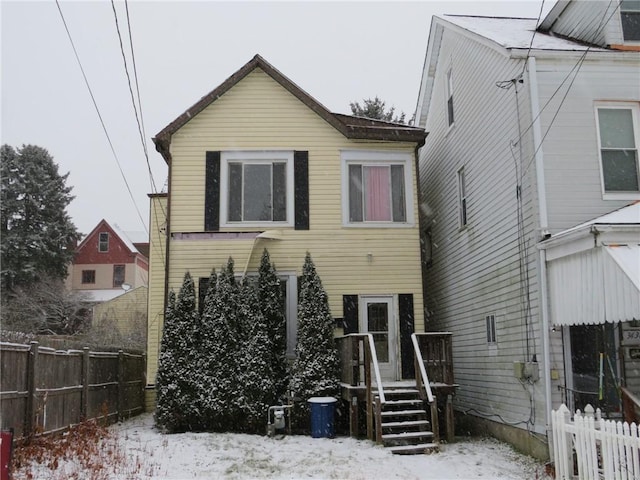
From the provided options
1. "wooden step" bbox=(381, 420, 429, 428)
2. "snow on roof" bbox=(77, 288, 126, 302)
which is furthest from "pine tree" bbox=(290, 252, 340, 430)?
"snow on roof" bbox=(77, 288, 126, 302)

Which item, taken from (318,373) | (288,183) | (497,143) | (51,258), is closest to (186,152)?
(288,183)

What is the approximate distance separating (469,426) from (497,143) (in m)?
5.80

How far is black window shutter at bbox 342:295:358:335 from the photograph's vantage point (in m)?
13.1

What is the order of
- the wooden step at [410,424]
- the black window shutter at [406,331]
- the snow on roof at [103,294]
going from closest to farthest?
the wooden step at [410,424] → the black window shutter at [406,331] → the snow on roof at [103,294]

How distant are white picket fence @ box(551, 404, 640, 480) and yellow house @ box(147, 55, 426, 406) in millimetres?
5097

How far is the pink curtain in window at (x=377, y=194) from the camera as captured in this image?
45.3ft

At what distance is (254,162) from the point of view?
13844mm

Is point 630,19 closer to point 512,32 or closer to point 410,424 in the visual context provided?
point 512,32

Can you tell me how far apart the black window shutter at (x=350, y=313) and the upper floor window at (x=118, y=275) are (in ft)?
109

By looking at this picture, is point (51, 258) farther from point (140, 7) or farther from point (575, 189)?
point (575, 189)

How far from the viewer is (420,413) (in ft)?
35.6

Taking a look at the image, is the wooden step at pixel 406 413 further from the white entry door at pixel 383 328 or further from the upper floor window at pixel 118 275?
the upper floor window at pixel 118 275

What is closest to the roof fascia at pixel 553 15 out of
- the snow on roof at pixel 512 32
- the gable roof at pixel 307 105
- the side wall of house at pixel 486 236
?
the snow on roof at pixel 512 32

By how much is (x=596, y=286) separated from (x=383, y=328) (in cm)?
570
